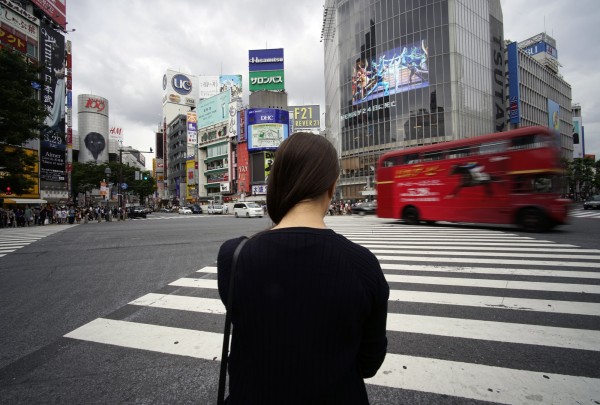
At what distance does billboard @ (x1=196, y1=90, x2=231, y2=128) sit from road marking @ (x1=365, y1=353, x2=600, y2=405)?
70483 mm

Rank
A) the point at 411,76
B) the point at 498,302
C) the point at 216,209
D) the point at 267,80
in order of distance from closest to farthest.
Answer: the point at 498,302 < the point at 411,76 < the point at 216,209 < the point at 267,80

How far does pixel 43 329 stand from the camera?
356cm

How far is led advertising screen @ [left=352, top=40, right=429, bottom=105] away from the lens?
43938mm

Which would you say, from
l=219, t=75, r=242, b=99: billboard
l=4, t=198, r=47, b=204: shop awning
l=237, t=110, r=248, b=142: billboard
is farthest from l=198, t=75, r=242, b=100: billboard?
l=4, t=198, r=47, b=204: shop awning

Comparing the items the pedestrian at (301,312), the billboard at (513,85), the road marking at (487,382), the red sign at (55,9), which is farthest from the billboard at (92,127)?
the billboard at (513,85)

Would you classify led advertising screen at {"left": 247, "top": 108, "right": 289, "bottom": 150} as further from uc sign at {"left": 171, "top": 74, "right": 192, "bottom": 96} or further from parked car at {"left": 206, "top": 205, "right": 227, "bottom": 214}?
uc sign at {"left": 171, "top": 74, "right": 192, "bottom": 96}

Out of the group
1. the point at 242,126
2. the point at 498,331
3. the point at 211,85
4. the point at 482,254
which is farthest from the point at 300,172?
the point at 211,85

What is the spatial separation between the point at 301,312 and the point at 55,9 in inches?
2069

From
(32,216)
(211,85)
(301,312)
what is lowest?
(32,216)

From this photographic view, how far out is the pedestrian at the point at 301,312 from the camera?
1004 millimetres

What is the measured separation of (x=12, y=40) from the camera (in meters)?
28.4

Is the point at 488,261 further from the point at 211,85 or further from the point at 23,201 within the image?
the point at 211,85

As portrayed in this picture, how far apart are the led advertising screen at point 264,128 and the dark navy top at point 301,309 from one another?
59740 millimetres

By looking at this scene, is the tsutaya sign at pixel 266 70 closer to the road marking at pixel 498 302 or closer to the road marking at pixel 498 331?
the road marking at pixel 498 302
